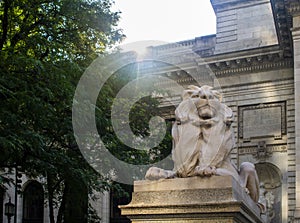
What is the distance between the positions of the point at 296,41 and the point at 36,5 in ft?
44.6

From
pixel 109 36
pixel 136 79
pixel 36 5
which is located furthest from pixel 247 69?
pixel 36 5

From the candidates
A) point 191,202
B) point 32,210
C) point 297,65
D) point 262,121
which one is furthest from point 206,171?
point 32,210

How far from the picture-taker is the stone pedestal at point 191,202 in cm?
840

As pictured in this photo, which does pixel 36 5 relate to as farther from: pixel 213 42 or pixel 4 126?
pixel 213 42

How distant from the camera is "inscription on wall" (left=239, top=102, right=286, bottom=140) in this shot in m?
33.6

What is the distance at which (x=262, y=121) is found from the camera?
34125mm

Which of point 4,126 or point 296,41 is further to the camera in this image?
point 296,41

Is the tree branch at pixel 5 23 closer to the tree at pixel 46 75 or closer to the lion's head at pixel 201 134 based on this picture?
the tree at pixel 46 75

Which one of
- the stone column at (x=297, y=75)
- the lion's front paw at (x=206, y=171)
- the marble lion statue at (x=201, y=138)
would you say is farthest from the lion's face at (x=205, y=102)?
the stone column at (x=297, y=75)

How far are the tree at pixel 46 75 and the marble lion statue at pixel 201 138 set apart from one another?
8.57 m

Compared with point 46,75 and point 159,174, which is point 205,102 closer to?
point 159,174

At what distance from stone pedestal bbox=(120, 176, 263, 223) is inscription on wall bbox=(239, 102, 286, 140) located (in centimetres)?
2479

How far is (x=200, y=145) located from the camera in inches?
364

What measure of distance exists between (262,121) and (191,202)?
2609 centimetres
